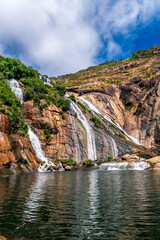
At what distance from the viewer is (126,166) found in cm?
3975

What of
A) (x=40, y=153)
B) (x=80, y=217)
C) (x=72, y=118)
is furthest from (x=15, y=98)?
(x=80, y=217)

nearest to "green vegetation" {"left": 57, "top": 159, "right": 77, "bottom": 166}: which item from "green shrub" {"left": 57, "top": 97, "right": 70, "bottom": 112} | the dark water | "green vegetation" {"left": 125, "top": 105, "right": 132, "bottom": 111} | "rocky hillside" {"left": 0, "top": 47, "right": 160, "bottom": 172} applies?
"rocky hillside" {"left": 0, "top": 47, "right": 160, "bottom": 172}

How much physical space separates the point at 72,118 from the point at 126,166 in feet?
59.0

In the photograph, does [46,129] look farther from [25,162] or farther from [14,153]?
[14,153]

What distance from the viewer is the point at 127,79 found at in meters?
94.1

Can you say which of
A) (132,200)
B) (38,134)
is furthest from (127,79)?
(132,200)

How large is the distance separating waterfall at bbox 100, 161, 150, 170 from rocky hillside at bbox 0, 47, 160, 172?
7039 millimetres

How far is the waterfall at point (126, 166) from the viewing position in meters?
39.1

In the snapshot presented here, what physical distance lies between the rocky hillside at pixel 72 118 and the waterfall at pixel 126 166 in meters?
7.04

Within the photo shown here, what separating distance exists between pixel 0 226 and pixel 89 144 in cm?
4172

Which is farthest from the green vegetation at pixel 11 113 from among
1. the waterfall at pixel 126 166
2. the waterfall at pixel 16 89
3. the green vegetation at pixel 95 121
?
the green vegetation at pixel 95 121

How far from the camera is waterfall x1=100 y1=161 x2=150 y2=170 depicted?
3907 centimetres

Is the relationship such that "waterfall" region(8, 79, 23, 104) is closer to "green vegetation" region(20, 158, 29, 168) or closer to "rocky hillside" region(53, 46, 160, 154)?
"green vegetation" region(20, 158, 29, 168)

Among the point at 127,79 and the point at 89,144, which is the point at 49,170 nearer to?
the point at 89,144
